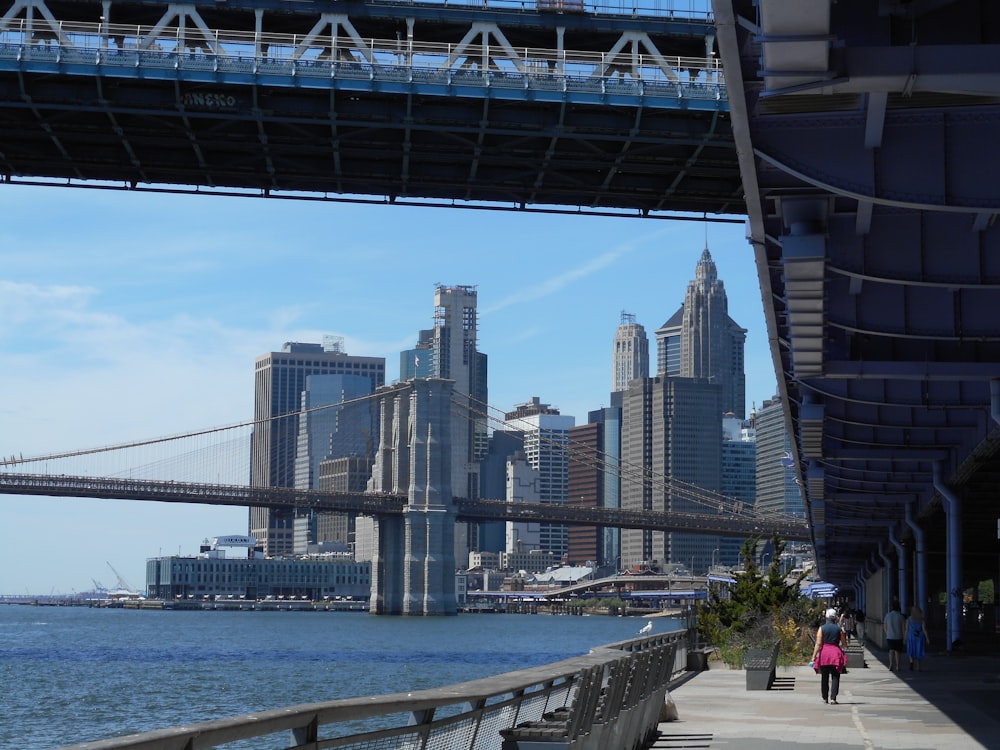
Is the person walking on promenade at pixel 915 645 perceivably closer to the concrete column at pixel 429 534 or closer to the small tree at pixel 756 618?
the small tree at pixel 756 618

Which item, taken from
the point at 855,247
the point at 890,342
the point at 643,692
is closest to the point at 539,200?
the point at 890,342

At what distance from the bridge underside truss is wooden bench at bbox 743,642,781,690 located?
501cm

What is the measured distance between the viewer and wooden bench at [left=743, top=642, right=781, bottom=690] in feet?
89.1

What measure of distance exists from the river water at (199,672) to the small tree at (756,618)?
41.8ft

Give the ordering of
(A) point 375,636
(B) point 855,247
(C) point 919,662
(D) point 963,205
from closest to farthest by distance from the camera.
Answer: (D) point 963,205 < (B) point 855,247 < (C) point 919,662 < (A) point 375,636

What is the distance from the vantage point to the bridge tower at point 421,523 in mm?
150750

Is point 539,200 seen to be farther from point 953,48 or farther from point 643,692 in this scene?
point 953,48

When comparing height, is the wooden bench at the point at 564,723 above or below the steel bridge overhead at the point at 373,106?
below

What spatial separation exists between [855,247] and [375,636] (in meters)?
92.8

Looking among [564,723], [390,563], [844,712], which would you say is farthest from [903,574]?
[390,563]

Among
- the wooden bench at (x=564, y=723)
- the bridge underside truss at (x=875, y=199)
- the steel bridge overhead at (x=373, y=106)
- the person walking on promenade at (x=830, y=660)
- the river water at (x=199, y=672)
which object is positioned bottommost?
the river water at (x=199, y=672)

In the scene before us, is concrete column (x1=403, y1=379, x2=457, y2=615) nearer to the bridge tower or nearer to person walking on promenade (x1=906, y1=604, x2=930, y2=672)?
the bridge tower

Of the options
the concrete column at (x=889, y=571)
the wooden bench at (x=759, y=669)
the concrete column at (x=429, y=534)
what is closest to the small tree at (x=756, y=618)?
the wooden bench at (x=759, y=669)

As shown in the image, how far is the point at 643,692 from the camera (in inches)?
629
